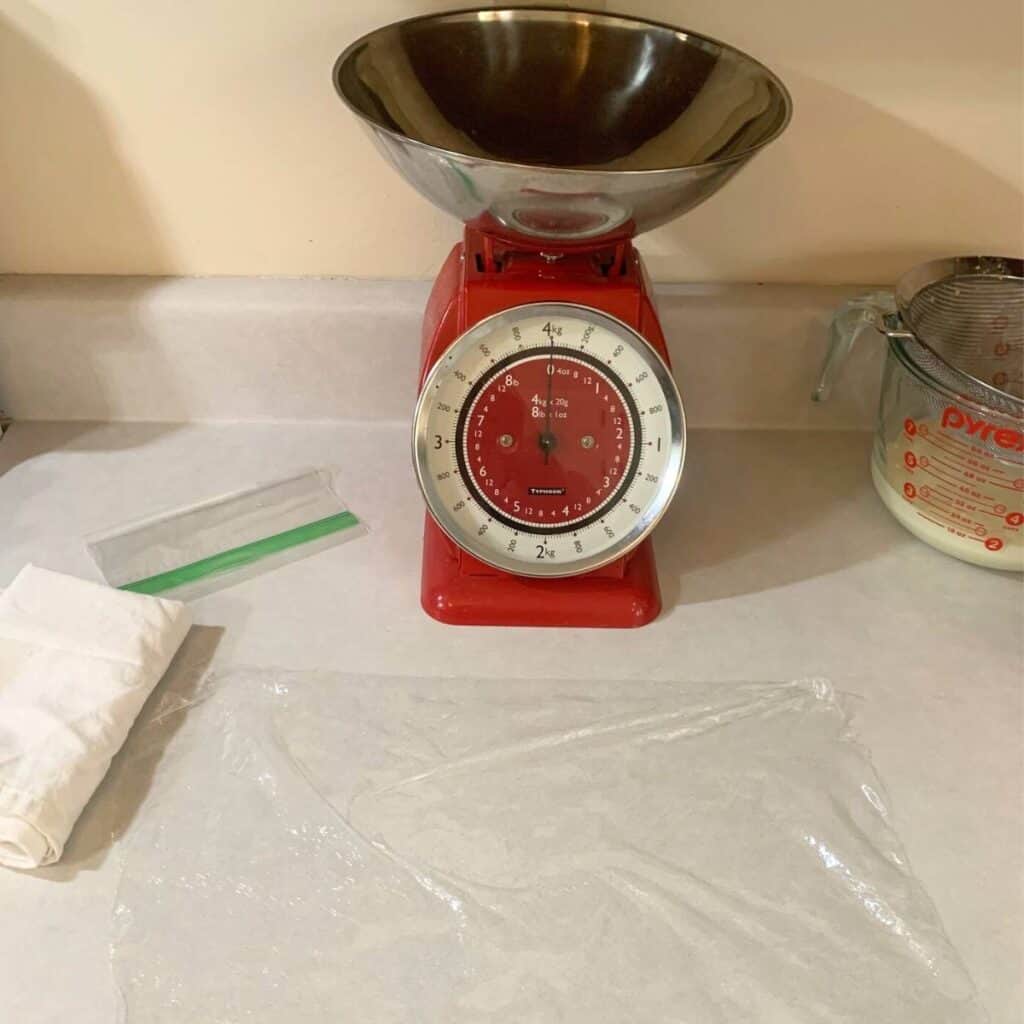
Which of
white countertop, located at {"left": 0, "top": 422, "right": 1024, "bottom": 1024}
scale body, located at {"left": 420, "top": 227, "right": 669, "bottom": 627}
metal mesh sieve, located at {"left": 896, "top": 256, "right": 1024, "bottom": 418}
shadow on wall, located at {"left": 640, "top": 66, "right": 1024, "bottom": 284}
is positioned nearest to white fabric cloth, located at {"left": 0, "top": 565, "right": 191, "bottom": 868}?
white countertop, located at {"left": 0, "top": 422, "right": 1024, "bottom": 1024}

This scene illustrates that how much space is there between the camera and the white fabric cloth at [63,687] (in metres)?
0.59

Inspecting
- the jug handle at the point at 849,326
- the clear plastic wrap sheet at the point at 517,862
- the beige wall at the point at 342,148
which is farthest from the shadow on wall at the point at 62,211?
the jug handle at the point at 849,326

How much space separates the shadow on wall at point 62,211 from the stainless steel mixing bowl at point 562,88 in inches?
11.2

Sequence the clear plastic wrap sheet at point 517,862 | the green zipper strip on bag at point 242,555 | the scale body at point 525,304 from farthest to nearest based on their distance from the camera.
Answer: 1. the green zipper strip on bag at point 242,555
2. the scale body at point 525,304
3. the clear plastic wrap sheet at point 517,862

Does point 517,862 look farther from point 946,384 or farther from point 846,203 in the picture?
point 846,203

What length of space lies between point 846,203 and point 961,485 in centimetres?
27

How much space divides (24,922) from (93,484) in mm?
414

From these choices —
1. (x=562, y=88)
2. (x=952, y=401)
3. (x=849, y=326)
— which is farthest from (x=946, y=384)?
(x=562, y=88)

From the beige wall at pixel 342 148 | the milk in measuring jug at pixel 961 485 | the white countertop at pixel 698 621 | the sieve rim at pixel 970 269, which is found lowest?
the white countertop at pixel 698 621

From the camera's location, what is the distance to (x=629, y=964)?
567 mm

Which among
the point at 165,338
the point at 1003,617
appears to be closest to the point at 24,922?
the point at 165,338

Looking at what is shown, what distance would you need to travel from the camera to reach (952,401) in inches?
30.7

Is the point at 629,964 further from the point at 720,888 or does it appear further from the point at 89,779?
the point at 89,779

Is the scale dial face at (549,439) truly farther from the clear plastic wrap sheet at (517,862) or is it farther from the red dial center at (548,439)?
the clear plastic wrap sheet at (517,862)
